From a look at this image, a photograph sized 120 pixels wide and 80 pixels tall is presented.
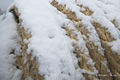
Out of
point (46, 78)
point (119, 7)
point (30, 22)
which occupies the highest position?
point (119, 7)

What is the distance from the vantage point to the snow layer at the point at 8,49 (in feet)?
9.09

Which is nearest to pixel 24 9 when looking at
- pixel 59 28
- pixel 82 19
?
pixel 59 28

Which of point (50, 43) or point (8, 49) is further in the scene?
point (8, 49)

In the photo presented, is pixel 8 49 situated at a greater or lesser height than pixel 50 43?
lesser

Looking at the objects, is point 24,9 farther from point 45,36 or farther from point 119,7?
point 119,7

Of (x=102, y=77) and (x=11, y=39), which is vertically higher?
(x=102, y=77)

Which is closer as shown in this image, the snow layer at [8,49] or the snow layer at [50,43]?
the snow layer at [50,43]

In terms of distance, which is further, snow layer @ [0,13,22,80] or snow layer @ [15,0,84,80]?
snow layer @ [0,13,22,80]

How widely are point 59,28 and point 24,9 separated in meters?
1.57

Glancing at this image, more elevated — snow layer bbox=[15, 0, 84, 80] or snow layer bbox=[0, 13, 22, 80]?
snow layer bbox=[15, 0, 84, 80]

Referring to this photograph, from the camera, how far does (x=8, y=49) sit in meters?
3.15

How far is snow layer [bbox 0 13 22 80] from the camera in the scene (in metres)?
2.77

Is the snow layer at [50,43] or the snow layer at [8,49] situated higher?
the snow layer at [50,43]

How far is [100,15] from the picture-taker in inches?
121
